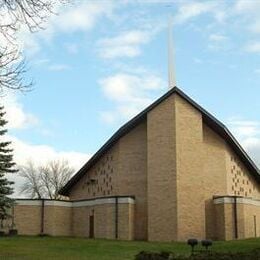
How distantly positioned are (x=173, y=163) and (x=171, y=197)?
89.7 inches

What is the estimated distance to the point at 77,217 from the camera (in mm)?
45031

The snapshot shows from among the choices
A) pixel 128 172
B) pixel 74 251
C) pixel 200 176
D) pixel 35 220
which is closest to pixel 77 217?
pixel 35 220

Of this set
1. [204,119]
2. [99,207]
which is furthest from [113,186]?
[204,119]

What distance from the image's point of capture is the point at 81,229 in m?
44.2

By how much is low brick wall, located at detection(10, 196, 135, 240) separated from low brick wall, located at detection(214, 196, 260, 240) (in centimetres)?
592

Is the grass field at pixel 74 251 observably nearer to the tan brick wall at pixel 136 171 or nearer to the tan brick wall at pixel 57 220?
the tan brick wall at pixel 136 171

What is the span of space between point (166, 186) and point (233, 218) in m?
4.96

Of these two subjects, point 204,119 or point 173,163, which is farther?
point 204,119

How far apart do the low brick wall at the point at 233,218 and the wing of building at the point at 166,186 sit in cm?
7

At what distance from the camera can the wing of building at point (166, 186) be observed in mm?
39781

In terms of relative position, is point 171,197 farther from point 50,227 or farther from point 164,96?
point 50,227

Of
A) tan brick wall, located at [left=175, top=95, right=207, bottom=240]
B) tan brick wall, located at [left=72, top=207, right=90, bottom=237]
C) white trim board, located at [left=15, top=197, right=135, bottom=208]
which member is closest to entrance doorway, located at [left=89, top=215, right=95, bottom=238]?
tan brick wall, located at [left=72, top=207, right=90, bottom=237]

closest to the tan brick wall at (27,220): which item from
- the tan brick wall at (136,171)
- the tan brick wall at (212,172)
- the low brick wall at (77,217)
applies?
the low brick wall at (77,217)

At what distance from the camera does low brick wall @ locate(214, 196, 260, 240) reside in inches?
1567
